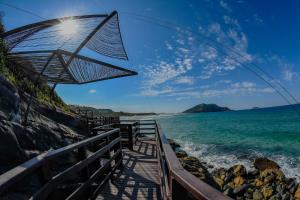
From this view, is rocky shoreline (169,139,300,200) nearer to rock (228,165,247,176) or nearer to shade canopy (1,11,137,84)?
rock (228,165,247,176)

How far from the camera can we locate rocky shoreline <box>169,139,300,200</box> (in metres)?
9.80

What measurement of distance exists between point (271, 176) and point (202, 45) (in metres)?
10.2

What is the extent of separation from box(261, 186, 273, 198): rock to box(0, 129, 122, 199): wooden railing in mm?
8034

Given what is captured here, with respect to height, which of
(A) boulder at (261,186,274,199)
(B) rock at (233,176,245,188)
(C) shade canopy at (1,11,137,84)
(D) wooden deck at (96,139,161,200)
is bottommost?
(A) boulder at (261,186,274,199)

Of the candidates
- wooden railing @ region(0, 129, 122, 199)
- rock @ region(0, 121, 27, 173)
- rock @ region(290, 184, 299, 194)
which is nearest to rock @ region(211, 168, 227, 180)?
rock @ region(290, 184, 299, 194)

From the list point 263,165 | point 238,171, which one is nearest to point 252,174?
point 238,171

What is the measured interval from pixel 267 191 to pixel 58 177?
35.0ft

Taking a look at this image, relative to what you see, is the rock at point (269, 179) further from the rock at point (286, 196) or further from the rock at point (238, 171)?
the rock at point (286, 196)

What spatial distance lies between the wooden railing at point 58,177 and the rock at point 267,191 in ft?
26.4

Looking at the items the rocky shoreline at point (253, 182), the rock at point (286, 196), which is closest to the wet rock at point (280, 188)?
the rocky shoreline at point (253, 182)

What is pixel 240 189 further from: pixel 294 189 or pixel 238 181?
pixel 294 189

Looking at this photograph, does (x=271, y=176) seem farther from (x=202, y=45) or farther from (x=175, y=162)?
(x=175, y=162)

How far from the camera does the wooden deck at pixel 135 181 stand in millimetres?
3900

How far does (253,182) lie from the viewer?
37.6 feet
